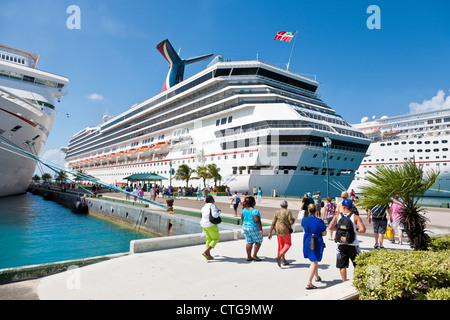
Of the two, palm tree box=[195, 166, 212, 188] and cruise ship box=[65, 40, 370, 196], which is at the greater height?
cruise ship box=[65, 40, 370, 196]

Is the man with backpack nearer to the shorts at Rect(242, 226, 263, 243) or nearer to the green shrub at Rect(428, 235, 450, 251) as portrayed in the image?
the green shrub at Rect(428, 235, 450, 251)

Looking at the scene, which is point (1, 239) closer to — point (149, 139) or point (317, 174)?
point (317, 174)

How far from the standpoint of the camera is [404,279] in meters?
3.22

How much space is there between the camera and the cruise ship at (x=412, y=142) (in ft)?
148

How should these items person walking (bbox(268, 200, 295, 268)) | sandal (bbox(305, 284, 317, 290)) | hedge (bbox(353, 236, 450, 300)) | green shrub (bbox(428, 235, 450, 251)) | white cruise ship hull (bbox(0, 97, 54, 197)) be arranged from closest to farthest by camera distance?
hedge (bbox(353, 236, 450, 300))
sandal (bbox(305, 284, 317, 290))
green shrub (bbox(428, 235, 450, 251))
person walking (bbox(268, 200, 295, 268))
white cruise ship hull (bbox(0, 97, 54, 197))

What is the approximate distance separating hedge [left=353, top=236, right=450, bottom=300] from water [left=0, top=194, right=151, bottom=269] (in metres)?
10.8

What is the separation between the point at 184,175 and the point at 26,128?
65.0 feet

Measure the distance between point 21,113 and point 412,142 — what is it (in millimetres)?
59149

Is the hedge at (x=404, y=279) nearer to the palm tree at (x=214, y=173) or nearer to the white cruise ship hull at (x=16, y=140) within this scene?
the white cruise ship hull at (x=16, y=140)

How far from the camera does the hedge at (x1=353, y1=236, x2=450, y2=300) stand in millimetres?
3105

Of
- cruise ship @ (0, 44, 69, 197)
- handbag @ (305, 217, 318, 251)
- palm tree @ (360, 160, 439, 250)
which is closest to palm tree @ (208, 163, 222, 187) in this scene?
cruise ship @ (0, 44, 69, 197)

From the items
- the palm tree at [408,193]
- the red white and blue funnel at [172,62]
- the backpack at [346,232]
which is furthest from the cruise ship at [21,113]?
the red white and blue funnel at [172,62]

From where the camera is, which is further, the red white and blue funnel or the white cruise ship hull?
the red white and blue funnel
